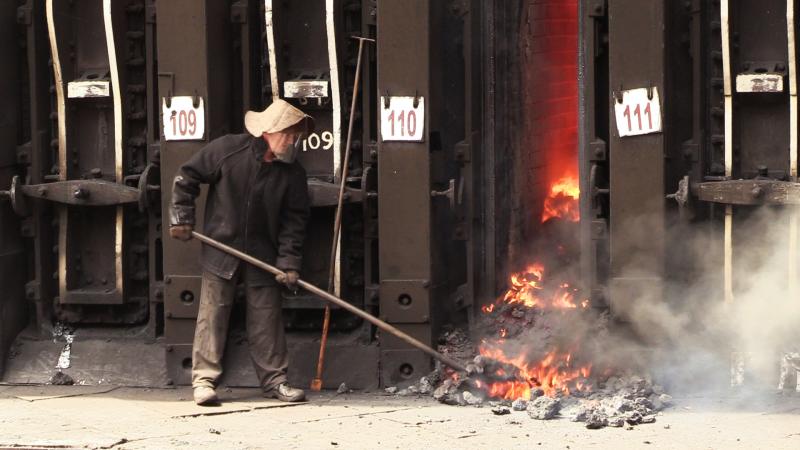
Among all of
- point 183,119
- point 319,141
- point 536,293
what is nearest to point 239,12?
point 183,119

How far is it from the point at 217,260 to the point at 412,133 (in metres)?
1.44

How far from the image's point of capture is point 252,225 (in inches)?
395

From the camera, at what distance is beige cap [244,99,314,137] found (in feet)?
32.4

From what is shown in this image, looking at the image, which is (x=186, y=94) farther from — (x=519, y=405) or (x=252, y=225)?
(x=519, y=405)

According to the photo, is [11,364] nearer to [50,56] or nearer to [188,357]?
[188,357]

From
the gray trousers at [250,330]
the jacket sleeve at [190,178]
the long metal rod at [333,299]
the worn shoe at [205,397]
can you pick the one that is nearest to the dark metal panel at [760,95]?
the long metal rod at [333,299]

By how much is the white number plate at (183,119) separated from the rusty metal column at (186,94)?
30 mm

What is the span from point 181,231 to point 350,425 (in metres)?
1.68

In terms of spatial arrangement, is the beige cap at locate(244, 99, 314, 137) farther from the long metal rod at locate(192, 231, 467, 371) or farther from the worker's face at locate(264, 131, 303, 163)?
the long metal rod at locate(192, 231, 467, 371)

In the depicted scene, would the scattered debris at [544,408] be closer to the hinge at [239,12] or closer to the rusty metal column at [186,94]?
the rusty metal column at [186,94]

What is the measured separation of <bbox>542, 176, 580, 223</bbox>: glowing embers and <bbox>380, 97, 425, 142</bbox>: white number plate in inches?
56.0

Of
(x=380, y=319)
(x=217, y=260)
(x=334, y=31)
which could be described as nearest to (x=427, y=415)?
(x=380, y=319)

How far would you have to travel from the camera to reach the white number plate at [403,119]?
10.1m

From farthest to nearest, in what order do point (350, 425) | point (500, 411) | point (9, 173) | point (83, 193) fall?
point (9, 173)
point (83, 193)
point (500, 411)
point (350, 425)
